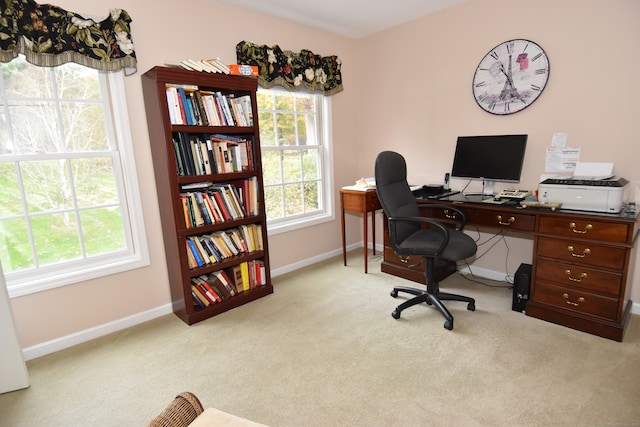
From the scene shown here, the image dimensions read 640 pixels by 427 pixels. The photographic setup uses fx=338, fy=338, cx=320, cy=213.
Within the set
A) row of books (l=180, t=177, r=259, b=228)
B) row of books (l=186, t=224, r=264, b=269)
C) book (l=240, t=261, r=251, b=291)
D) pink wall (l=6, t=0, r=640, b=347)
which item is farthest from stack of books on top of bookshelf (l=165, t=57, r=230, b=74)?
book (l=240, t=261, r=251, b=291)

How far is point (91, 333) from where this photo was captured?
2.34 m

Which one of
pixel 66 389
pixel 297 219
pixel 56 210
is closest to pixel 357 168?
pixel 297 219

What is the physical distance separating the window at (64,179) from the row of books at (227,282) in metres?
0.46

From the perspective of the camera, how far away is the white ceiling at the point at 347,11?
2811 mm

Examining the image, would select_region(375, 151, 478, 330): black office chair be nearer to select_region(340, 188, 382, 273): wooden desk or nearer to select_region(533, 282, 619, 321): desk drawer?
select_region(533, 282, 619, 321): desk drawer

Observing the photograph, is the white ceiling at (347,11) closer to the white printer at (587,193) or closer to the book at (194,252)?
the white printer at (587,193)

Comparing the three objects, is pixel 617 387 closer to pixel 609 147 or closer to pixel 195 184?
pixel 609 147

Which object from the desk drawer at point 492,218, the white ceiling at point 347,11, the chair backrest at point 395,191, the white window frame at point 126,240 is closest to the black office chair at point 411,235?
the chair backrest at point 395,191

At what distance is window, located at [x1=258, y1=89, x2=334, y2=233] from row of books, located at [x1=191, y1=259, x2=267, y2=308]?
1.85ft

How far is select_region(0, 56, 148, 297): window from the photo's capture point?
2057mm

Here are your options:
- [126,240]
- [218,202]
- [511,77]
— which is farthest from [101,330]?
[511,77]

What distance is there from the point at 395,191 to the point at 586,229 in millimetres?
1196

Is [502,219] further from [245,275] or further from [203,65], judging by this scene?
[203,65]

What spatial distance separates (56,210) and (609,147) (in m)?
3.79
